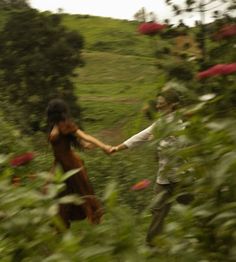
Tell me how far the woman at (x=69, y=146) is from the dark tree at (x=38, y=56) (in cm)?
2017

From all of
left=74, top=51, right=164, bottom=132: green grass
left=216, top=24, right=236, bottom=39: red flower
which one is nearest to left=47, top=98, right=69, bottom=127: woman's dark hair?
left=216, top=24, right=236, bottom=39: red flower

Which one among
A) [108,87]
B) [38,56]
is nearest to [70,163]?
[38,56]

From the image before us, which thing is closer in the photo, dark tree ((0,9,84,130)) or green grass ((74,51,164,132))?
dark tree ((0,9,84,130))

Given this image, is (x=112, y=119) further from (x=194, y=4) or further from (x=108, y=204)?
(x=108, y=204)

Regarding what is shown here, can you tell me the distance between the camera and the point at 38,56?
2717 cm

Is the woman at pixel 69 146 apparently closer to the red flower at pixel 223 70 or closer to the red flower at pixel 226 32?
the red flower at pixel 226 32

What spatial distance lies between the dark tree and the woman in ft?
66.2

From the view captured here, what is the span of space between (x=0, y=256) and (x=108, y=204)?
1.21ft

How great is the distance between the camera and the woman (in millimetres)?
5305

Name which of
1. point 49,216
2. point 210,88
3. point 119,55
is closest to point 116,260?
point 49,216

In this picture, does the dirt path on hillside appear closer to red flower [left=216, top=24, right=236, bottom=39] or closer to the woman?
the woman

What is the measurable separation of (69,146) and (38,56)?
22.1 meters

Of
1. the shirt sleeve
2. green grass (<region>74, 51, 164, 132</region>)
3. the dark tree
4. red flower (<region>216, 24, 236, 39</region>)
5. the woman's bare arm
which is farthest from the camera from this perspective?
green grass (<region>74, 51, 164, 132</region>)

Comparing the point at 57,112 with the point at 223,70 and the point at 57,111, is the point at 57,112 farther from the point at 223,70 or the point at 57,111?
the point at 223,70
